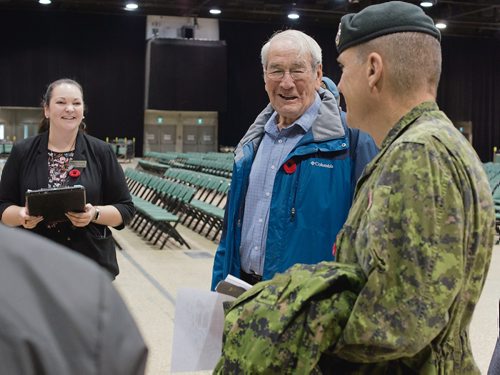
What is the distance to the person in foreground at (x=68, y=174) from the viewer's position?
3.28 m

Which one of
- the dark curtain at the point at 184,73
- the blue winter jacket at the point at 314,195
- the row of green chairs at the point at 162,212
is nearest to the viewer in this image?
the blue winter jacket at the point at 314,195

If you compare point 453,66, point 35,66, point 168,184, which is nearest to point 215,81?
point 35,66

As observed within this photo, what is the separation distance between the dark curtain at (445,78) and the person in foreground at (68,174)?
2884 centimetres

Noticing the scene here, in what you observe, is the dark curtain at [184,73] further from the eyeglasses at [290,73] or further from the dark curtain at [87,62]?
the eyeglasses at [290,73]

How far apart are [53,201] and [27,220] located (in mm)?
168

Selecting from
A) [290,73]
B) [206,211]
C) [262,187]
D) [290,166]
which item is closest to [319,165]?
[290,166]

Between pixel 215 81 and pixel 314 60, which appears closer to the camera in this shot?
pixel 314 60

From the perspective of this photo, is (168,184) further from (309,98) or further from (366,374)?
(366,374)

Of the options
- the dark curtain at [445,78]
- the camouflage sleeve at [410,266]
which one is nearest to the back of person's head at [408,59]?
the camouflage sleeve at [410,266]

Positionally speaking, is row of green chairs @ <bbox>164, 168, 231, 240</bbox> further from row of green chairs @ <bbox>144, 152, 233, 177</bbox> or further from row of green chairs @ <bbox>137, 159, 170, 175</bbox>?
row of green chairs @ <bbox>137, 159, 170, 175</bbox>

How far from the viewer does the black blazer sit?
329cm

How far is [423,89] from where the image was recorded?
1.65 meters

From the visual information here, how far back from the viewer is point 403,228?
4.87 feet

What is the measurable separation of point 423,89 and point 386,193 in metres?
0.29
